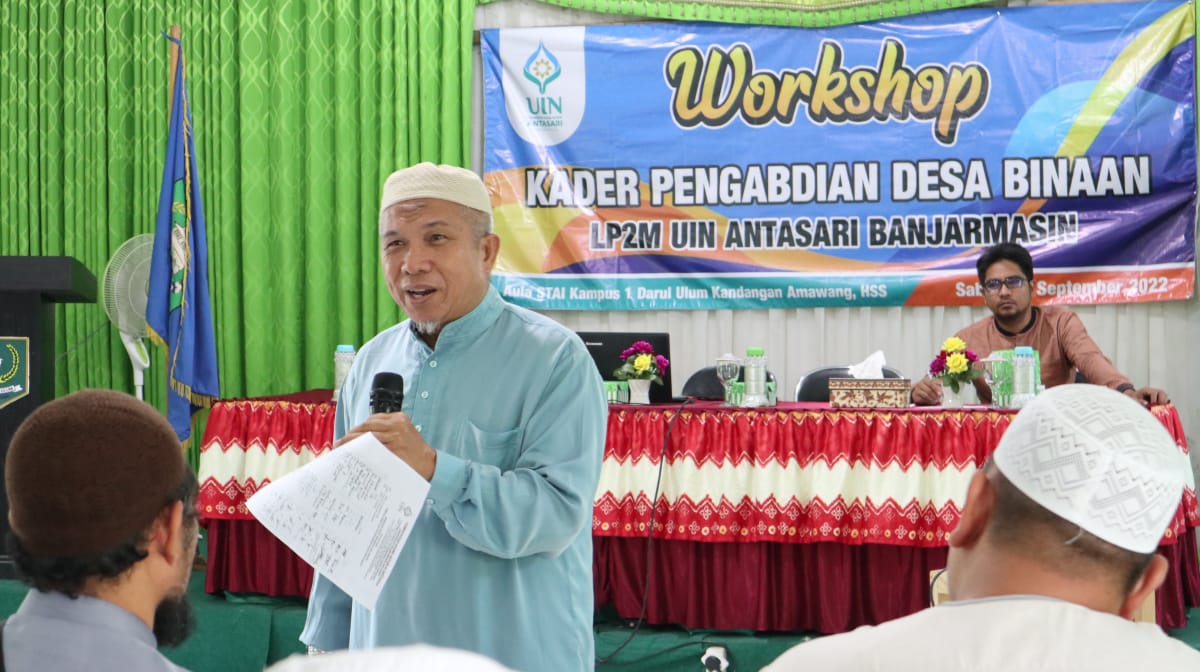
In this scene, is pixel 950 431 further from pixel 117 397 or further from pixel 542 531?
pixel 117 397

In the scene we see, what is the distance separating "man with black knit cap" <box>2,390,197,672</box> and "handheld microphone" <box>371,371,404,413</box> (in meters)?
0.64

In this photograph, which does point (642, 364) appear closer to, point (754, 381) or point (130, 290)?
point (754, 381)

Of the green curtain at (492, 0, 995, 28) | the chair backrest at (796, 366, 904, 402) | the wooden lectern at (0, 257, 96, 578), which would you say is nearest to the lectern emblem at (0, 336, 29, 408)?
the wooden lectern at (0, 257, 96, 578)

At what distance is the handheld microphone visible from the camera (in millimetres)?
1816

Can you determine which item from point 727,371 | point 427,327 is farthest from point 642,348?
point 427,327

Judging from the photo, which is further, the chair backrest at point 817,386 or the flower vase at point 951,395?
the chair backrest at point 817,386

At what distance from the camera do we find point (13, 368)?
472 cm

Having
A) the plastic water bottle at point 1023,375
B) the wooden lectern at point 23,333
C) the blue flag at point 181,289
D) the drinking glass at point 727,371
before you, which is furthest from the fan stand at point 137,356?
the plastic water bottle at point 1023,375

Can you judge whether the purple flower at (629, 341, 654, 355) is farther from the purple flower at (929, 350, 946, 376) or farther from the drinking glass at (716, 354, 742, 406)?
the purple flower at (929, 350, 946, 376)

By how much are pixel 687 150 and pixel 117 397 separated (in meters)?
5.13

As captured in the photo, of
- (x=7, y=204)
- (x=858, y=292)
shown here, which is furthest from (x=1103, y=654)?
(x=7, y=204)

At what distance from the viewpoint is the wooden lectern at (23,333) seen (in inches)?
186

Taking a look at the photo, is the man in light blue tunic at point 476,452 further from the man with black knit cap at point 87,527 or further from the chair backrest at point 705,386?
the chair backrest at point 705,386

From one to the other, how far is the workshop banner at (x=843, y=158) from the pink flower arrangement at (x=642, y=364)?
169 centimetres
